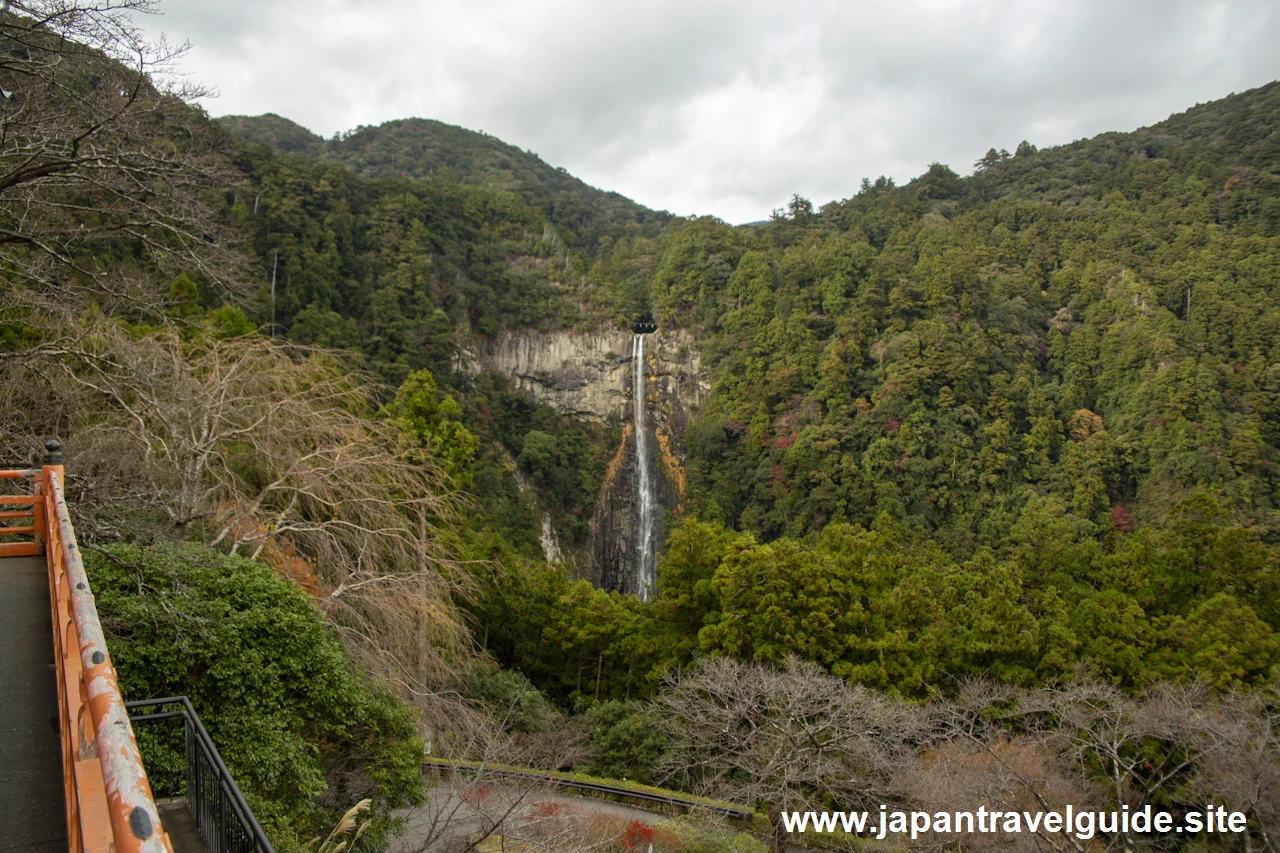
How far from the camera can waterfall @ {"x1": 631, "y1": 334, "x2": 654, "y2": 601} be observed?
44719mm

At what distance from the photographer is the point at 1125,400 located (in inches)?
1328

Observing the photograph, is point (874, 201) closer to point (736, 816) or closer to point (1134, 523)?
point (1134, 523)

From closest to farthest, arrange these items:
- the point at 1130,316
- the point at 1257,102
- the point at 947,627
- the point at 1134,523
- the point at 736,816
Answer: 1. the point at 736,816
2. the point at 947,627
3. the point at 1134,523
4. the point at 1130,316
5. the point at 1257,102

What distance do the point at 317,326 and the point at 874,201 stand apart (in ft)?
153

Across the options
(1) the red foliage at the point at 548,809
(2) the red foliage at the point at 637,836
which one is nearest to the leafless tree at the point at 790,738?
(2) the red foliage at the point at 637,836

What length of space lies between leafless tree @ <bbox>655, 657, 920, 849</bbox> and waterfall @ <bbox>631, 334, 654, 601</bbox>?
29.1m

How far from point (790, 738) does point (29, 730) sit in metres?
9.82

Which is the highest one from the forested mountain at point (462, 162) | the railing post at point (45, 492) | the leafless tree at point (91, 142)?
the forested mountain at point (462, 162)

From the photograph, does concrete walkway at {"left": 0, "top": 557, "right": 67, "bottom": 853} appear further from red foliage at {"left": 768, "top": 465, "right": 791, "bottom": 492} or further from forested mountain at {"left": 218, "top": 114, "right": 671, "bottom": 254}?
forested mountain at {"left": 218, "top": 114, "right": 671, "bottom": 254}

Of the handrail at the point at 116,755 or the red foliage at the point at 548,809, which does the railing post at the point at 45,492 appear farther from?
the red foliage at the point at 548,809

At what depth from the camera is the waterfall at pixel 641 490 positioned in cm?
4472

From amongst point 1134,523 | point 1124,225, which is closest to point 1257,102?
point 1124,225

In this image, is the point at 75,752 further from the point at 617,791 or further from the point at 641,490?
the point at 641,490

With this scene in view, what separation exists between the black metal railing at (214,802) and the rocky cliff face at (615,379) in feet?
147
